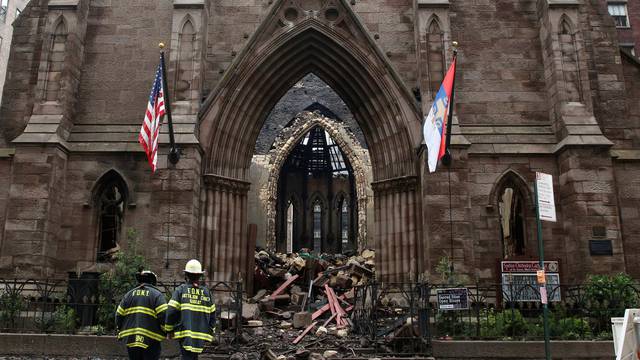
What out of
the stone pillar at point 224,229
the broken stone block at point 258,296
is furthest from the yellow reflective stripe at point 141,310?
the broken stone block at point 258,296

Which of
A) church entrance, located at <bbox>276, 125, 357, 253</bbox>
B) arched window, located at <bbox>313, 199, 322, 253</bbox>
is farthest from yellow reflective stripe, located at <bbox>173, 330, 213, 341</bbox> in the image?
arched window, located at <bbox>313, 199, 322, 253</bbox>

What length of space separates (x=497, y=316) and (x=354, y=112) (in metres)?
8.17

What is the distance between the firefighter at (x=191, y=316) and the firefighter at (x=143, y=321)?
247 millimetres

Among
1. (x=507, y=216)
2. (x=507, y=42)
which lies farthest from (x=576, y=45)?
(x=507, y=216)

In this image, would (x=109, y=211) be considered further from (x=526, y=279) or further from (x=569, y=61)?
(x=569, y=61)

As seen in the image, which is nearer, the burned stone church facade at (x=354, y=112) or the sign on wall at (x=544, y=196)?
the sign on wall at (x=544, y=196)

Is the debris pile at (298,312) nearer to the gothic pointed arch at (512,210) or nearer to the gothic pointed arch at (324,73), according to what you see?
the gothic pointed arch at (324,73)

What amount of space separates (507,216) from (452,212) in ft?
9.59

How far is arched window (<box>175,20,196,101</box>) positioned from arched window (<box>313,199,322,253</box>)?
927 inches

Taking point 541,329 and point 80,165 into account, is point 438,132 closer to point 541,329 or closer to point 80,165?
point 541,329

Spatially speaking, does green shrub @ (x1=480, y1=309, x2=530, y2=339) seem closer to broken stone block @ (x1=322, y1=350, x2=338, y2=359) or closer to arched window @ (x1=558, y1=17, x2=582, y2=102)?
broken stone block @ (x1=322, y1=350, x2=338, y2=359)

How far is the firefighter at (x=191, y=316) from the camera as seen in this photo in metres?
7.70

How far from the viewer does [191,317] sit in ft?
25.5

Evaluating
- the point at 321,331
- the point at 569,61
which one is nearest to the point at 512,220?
the point at 569,61
